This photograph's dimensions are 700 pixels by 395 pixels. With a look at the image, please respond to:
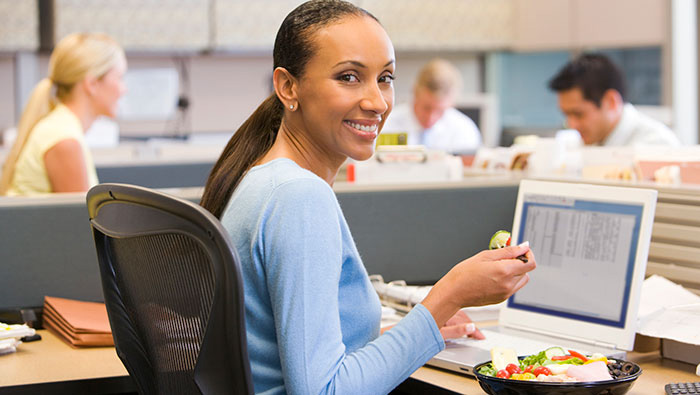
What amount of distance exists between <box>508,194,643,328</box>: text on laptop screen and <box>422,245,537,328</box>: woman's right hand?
1.28 ft

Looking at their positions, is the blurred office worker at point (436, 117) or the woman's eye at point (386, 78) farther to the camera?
the blurred office worker at point (436, 117)

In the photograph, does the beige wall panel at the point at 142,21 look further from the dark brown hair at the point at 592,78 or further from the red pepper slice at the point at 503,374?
the red pepper slice at the point at 503,374

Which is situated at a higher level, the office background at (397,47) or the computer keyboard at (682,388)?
the office background at (397,47)

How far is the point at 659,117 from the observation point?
4297 mm

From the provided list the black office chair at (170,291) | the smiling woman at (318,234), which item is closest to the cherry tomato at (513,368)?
the smiling woman at (318,234)

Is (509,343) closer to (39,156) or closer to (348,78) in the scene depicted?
(348,78)

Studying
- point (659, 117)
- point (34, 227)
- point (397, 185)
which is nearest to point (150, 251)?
point (34, 227)

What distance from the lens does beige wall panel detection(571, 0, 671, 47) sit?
15.7 feet

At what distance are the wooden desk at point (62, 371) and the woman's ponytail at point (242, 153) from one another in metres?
0.38

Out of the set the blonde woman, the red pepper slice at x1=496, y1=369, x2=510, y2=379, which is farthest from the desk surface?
the blonde woman

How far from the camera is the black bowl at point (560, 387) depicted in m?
1.23

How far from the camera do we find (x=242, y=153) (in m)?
1.38

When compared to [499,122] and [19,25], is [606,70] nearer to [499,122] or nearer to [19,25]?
[499,122]

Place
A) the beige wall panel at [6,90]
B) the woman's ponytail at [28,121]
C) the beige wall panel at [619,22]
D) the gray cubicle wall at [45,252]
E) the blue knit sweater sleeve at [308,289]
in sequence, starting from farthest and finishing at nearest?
1. the beige wall panel at [6,90]
2. the beige wall panel at [619,22]
3. the woman's ponytail at [28,121]
4. the gray cubicle wall at [45,252]
5. the blue knit sweater sleeve at [308,289]
